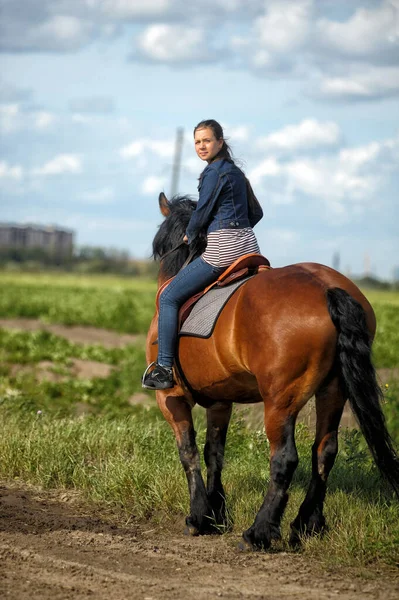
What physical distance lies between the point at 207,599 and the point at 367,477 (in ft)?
9.49

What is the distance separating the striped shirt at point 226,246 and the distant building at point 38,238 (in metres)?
95.3

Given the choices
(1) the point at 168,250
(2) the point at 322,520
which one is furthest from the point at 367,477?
(1) the point at 168,250

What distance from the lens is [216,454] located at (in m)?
7.00

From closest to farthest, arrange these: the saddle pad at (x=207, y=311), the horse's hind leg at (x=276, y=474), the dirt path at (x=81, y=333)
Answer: the horse's hind leg at (x=276, y=474) → the saddle pad at (x=207, y=311) → the dirt path at (x=81, y=333)

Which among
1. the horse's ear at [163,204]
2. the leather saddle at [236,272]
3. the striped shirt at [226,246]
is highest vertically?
the horse's ear at [163,204]

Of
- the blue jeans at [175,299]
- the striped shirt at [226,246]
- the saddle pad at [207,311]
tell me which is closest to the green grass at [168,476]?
the blue jeans at [175,299]

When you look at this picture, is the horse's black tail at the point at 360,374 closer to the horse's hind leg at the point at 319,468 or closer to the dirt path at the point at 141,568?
the horse's hind leg at the point at 319,468

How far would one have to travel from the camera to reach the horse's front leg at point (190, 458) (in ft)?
21.4

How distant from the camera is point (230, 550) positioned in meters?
6.01

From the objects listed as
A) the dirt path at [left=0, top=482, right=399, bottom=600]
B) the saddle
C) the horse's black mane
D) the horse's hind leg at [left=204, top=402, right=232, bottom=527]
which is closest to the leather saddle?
the saddle

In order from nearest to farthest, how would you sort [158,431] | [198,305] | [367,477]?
[198,305] → [367,477] → [158,431]

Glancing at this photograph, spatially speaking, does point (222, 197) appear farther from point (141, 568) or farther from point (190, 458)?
point (141, 568)

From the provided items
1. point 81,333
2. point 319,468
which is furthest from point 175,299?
point 81,333

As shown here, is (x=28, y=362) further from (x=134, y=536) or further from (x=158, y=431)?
(x=134, y=536)
